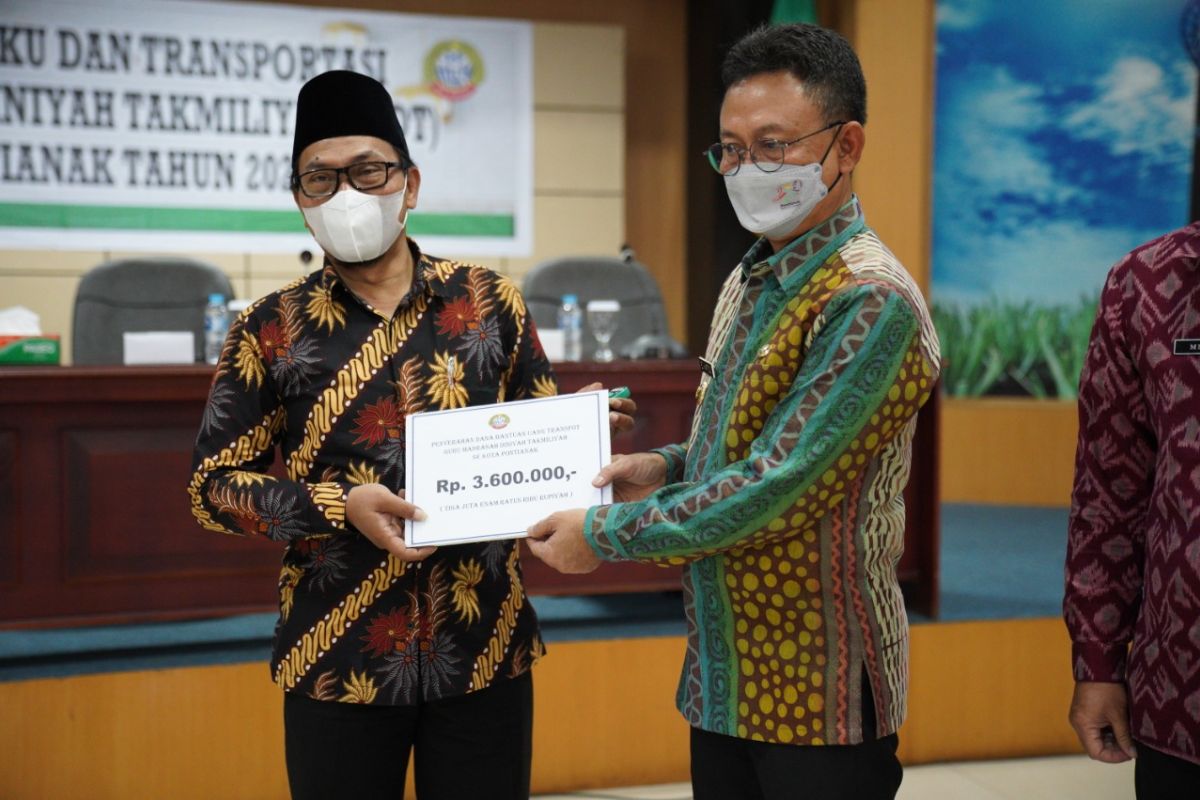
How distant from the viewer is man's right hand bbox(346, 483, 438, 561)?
1.40m

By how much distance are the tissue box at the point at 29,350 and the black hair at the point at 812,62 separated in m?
2.59

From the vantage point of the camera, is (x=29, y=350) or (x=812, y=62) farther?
(x=29, y=350)

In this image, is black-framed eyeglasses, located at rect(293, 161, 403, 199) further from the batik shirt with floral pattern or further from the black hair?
the black hair

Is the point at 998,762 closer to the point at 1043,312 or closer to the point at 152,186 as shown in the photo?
the point at 1043,312

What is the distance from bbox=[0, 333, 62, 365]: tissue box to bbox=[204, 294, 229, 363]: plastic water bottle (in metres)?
0.51

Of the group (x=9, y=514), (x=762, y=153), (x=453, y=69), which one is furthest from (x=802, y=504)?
(x=453, y=69)

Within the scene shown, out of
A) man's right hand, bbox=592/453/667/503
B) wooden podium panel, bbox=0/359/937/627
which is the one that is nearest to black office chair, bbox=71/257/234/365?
wooden podium panel, bbox=0/359/937/627

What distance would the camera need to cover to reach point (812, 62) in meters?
1.28

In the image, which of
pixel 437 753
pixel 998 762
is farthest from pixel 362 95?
pixel 998 762

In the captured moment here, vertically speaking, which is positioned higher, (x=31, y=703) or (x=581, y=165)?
(x=581, y=165)

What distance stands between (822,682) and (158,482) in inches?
89.3

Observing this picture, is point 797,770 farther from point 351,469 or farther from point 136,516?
point 136,516

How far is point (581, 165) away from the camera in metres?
6.02

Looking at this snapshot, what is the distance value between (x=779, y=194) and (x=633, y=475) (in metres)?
0.39
